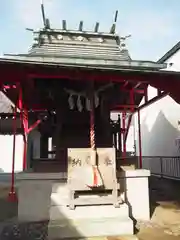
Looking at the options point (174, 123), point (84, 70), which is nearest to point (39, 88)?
point (84, 70)

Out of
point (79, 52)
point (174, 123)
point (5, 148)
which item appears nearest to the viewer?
point (79, 52)

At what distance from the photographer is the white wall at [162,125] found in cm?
1370

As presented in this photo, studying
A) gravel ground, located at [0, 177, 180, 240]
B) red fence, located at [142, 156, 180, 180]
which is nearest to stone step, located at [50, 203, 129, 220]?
gravel ground, located at [0, 177, 180, 240]

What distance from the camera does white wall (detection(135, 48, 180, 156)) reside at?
13.7 meters

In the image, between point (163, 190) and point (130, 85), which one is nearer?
point (130, 85)

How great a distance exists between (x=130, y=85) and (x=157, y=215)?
3591 mm

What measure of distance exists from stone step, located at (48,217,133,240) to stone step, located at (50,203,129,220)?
0.36ft

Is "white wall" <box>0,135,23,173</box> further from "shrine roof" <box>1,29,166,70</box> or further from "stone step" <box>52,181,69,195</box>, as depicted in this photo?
"stone step" <box>52,181,69,195</box>

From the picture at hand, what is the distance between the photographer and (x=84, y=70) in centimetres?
654

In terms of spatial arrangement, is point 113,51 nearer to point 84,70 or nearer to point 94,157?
point 84,70


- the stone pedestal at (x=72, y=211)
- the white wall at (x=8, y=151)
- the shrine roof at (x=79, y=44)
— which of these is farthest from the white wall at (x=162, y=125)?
the white wall at (x=8, y=151)

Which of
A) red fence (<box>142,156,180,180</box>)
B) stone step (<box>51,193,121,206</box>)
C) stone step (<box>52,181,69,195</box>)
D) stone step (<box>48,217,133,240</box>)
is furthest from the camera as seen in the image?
red fence (<box>142,156,180,180</box>)

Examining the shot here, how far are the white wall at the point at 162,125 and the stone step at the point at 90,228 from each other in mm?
8015

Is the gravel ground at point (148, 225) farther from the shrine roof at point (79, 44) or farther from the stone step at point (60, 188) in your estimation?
the shrine roof at point (79, 44)
